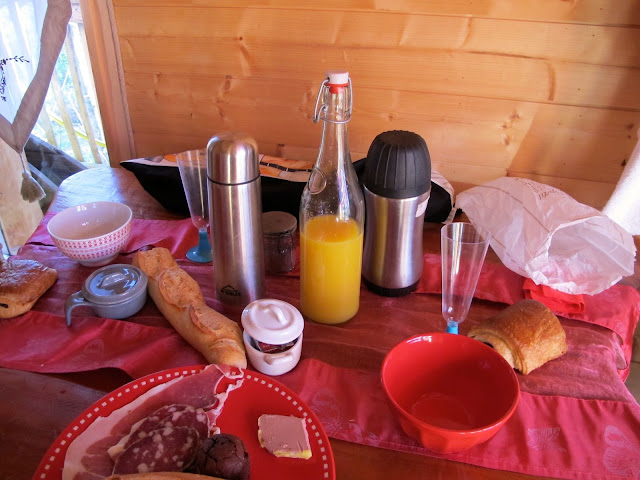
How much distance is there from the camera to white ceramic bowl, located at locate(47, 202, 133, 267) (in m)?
0.89

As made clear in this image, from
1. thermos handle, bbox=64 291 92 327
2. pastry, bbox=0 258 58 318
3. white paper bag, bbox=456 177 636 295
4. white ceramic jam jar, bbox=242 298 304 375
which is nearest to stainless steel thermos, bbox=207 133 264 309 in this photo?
white ceramic jam jar, bbox=242 298 304 375

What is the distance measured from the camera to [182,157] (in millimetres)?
884

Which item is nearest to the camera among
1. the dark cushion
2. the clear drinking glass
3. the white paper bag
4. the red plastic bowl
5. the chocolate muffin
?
the chocolate muffin

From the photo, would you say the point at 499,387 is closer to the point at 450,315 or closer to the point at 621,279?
the point at 450,315

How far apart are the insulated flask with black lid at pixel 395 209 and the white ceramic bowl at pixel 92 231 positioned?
0.47 meters

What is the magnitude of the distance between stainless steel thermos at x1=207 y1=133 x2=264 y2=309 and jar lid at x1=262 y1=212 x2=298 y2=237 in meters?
0.10

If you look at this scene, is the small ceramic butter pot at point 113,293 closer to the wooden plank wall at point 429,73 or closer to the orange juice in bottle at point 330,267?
the orange juice in bottle at point 330,267

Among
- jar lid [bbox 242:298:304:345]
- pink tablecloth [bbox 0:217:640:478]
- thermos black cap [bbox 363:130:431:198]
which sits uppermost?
thermos black cap [bbox 363:130:431:198]

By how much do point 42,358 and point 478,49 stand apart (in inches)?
41.1

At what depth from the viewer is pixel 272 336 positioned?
68 cm

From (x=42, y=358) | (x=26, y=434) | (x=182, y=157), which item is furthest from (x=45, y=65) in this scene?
(x=26, y=434)

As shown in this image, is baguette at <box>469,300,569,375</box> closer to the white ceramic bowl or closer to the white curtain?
the white curtain

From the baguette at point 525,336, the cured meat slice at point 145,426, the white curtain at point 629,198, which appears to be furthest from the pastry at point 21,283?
the white curtain at point 629,198

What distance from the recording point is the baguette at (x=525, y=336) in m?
0.71
